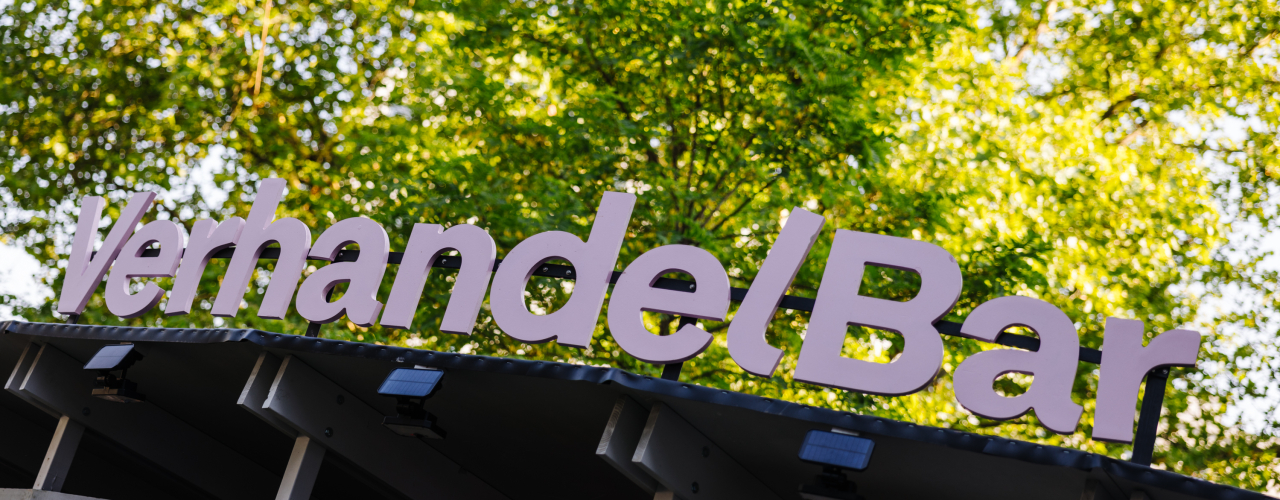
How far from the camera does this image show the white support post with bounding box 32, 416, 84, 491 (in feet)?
19.8

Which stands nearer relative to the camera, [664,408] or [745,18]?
[664,408]

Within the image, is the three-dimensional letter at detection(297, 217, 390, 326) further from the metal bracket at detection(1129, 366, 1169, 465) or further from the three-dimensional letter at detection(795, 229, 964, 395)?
the metal bracket at detection(1129, 366, 1169, 465)

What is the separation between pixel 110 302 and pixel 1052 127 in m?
12.1

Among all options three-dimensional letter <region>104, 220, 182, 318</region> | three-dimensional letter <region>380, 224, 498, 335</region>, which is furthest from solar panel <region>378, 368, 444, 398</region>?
three-dimensional letter <region>104, 220, 182, 318</region>

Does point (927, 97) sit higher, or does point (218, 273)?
point (927, 97)

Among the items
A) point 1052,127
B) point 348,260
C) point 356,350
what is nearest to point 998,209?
point 1052,127

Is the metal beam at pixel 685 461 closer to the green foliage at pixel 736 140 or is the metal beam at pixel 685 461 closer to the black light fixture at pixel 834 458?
the black light fixture at pixel 834 458

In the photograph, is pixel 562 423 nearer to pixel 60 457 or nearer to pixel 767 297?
pixel 767 297

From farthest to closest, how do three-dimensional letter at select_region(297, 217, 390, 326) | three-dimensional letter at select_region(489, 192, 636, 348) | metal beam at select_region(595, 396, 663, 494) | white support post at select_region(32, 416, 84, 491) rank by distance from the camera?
three-dimensional letter at select_region(297, 217, 390, 326) < white support post at select_region(32, 416, 84, 491) < three-dimensional letter at select_region(489, 192, 636, 348) < metal beam at select_region(595, 396, 663, 494)

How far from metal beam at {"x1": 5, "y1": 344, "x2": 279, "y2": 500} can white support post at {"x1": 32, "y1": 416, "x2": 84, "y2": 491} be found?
0.09 m

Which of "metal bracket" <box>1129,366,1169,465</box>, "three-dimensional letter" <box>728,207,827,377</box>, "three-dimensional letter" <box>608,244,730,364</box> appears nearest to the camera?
"metal bracket" <box>1129,366,1169,465</box>

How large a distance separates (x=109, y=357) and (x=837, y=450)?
13.6 feet

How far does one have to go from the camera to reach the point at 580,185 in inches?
491

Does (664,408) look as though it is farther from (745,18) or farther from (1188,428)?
(1188,428)
